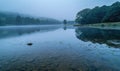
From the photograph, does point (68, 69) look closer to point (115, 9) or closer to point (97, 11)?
point (115, 9)

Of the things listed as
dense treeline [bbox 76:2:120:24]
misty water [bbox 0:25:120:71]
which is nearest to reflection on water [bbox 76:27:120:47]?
misty water [bbox 0:25:120:71]

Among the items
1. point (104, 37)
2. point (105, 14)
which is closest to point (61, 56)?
point (104, 37)

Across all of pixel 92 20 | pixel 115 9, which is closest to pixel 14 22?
pixel 92 20

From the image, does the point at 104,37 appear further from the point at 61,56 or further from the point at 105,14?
the point at 105,14

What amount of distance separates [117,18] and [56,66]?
52694 mm

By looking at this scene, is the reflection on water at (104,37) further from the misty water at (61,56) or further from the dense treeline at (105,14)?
the dense treeline at (105,14)

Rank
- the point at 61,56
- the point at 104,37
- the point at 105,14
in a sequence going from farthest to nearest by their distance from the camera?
the point at 105,14 → the point at 104,37 → the point at 61,56

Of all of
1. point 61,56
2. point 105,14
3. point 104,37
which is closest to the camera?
point 61,56

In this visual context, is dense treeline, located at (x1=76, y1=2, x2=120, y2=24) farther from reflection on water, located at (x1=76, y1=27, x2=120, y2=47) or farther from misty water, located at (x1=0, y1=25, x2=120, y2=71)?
misty water, located at (x1=0, y1=25, x2=120, y2=71)

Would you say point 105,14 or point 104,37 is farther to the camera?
point 105,14

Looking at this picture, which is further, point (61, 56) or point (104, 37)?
point (104, 37)

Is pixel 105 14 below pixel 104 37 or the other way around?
the other way around

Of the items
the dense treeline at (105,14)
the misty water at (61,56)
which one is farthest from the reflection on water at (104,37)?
the dense treeline at (105,14)

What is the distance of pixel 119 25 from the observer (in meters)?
39.9
